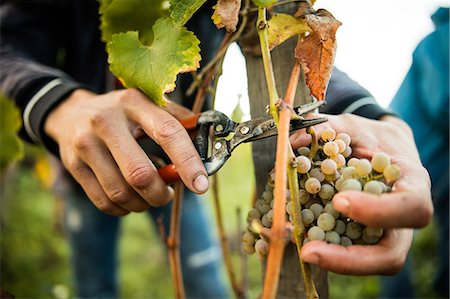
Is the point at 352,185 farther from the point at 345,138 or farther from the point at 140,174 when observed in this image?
the point at 140,174

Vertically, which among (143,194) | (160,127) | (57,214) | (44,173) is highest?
(160,127)

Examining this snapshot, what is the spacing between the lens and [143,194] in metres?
0.76

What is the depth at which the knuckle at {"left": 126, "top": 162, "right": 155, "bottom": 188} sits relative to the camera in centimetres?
72

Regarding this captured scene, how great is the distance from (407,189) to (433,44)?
4.63ft

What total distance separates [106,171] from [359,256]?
0.42 meters

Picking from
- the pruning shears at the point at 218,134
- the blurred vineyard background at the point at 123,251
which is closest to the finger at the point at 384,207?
the pruning shears at the point at 218,134

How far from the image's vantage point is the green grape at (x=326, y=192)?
23.0 inches

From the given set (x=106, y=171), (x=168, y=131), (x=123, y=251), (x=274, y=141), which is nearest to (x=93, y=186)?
(x=106, y=171)

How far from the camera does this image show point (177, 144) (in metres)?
0.69

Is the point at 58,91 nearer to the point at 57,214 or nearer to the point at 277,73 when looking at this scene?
the point at 277,73

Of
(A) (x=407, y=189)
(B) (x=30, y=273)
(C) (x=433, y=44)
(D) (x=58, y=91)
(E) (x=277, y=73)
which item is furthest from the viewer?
(B) (x=30, y=273)

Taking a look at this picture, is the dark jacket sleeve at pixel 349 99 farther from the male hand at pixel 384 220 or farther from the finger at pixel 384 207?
the finger at pixel 384 207

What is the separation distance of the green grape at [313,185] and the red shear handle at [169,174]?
244mm

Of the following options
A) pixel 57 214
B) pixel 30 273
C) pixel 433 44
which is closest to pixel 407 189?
pixel 433 44
